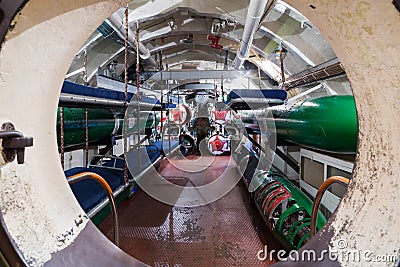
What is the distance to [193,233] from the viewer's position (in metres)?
2.38

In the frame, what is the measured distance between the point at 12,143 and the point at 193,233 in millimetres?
2111

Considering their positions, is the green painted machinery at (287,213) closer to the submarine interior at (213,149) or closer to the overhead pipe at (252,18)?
the submarine interior at (213,149)

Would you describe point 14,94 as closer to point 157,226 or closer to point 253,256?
point 253,256

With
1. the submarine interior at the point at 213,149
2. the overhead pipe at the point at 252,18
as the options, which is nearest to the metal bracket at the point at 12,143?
the submarine interior at the point at 213,149

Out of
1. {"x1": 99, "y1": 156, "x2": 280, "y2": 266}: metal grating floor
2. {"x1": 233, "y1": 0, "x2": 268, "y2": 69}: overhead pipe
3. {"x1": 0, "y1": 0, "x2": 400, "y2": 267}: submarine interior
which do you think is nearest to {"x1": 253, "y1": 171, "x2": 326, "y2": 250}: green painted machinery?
{"x1": 0, "y1": 0, "x2": 400, "y2": 267}: submarine interior

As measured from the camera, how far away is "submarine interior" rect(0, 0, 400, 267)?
52 cm

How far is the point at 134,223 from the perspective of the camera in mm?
2562

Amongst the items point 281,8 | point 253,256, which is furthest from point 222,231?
point 281,8

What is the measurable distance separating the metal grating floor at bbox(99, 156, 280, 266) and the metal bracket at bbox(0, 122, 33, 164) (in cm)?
161

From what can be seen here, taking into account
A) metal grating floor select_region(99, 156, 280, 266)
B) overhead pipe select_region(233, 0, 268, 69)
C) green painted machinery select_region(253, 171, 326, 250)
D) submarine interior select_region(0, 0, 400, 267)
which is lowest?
metal grating floor select_region(99, 156, 280, 266)

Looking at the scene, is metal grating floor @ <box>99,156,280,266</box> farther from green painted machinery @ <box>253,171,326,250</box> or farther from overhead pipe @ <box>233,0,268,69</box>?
overhead pipe @ <box>233,0,268,69</box>

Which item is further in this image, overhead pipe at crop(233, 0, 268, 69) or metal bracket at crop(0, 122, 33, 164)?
overhead pipe at crop(233, 0, 268, 69)

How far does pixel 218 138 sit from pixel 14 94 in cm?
420

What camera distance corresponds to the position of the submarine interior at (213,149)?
1.72 feet
